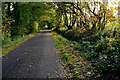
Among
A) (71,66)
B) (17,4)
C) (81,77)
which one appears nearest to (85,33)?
(71,66)

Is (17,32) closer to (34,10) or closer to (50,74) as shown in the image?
(34,10)

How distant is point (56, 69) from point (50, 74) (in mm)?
638

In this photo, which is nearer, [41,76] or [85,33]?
[41,76]

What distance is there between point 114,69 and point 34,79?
3588mm

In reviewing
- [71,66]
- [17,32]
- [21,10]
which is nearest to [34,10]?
[21,10]

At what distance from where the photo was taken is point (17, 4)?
18.5m

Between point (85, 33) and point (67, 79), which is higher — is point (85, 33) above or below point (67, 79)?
above

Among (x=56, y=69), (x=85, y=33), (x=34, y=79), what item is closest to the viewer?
(x=34, y=79)

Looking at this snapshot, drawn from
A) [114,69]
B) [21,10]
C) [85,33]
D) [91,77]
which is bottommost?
[91,77]

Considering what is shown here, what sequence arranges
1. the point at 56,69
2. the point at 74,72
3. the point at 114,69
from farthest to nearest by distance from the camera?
the point at 56,69 → the point at 74,72 → the point at 114,69

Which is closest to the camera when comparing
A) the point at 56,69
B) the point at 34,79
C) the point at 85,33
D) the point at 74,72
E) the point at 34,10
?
the point at 34,79

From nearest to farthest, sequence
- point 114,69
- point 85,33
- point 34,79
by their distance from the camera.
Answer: point 34,79 < point 114,69 < point 85,33

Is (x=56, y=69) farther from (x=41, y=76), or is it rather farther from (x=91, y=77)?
(x=91, y=77)

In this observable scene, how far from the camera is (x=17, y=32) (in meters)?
18.3
